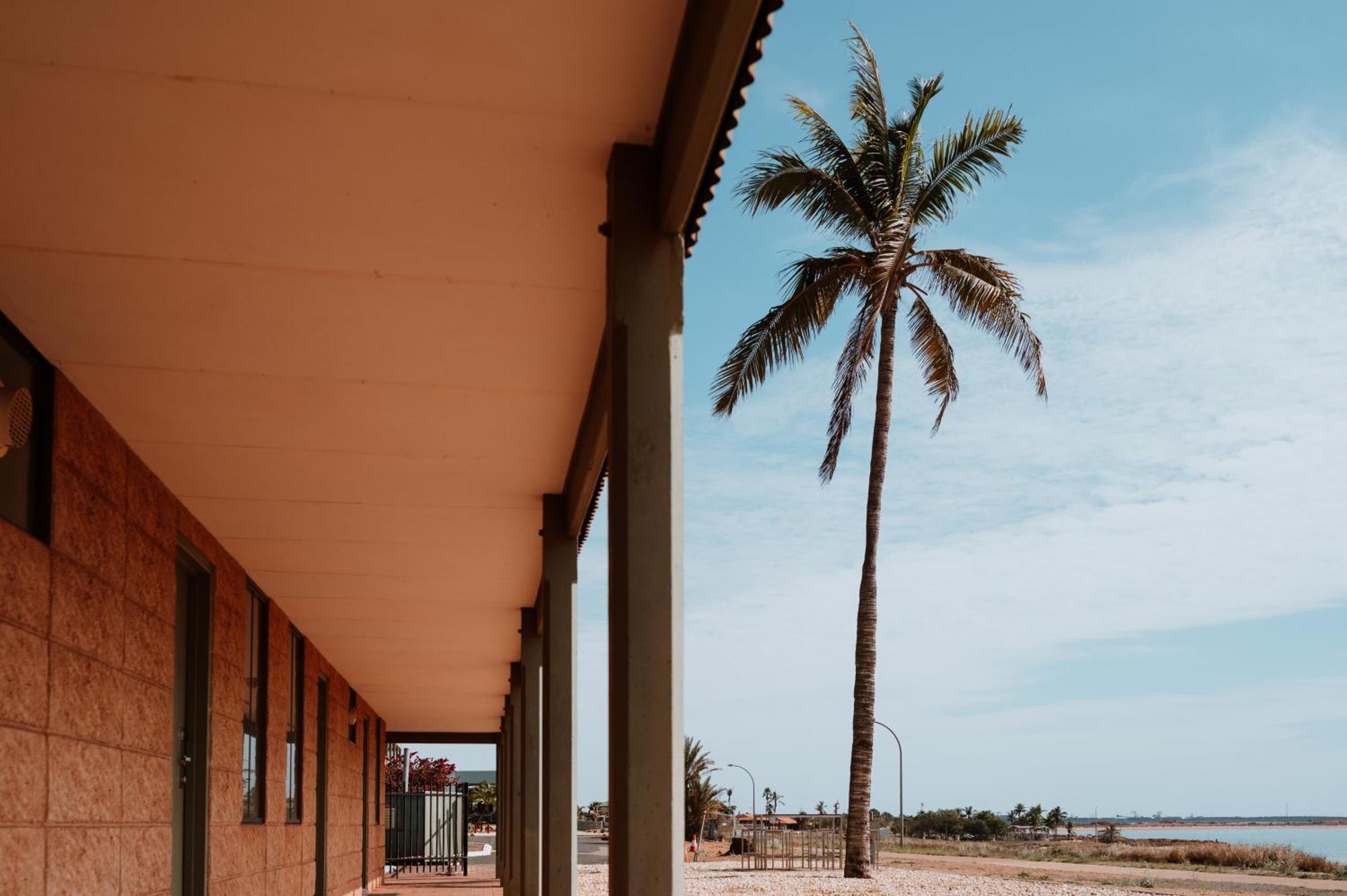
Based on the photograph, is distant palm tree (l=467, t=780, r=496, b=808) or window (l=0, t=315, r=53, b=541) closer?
window (l=0, t=315, r=53, b=541)

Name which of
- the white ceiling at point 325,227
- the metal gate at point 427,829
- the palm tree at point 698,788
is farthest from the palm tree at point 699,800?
the white ceiling at point 325,227

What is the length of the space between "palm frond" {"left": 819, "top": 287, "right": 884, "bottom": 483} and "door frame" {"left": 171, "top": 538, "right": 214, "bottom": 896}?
12.5m

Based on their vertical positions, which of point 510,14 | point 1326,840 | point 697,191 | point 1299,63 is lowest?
point 1326,840

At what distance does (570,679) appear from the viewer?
7.81 metres

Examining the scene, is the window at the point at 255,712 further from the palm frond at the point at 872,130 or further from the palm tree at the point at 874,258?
the palm frond at the point at 872,130

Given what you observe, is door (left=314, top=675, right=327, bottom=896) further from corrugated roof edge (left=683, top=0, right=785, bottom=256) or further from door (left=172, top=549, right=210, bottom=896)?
corrugated roof edge (left=683, top=0, right=785, bottom=256)

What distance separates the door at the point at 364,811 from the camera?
1741 centimetres

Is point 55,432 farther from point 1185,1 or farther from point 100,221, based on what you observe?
point 1185,1

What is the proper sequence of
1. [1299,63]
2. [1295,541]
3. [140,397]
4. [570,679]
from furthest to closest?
[1295,541] → [1299,63] → [570,679] → [140,397]

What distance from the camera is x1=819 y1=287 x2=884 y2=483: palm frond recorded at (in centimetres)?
1928

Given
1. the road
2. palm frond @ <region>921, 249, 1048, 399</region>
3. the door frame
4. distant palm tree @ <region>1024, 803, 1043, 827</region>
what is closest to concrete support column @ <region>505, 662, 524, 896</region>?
the door frame

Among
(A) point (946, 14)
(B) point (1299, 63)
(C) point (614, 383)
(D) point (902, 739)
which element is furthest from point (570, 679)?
(B) point (1299, 63)

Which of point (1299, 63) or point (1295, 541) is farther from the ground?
point (1299, 63)

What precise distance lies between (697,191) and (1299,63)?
5062cm
